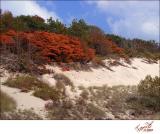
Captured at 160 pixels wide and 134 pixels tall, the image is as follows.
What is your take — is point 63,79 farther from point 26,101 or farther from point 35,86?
point 26,101

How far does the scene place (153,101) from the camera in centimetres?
1739

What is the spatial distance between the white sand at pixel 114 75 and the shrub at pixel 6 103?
6.81ft

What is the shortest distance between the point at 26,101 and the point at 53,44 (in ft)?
8.35

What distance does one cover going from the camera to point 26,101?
16125 mm

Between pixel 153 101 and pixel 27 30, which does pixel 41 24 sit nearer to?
pixel 27 30

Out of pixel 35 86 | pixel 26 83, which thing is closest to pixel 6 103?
pixel 26 83

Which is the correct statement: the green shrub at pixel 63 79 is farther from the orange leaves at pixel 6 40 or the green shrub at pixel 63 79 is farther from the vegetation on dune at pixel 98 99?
the orange leaves at pixel 6 40

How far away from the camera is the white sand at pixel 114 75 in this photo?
17.8 m
